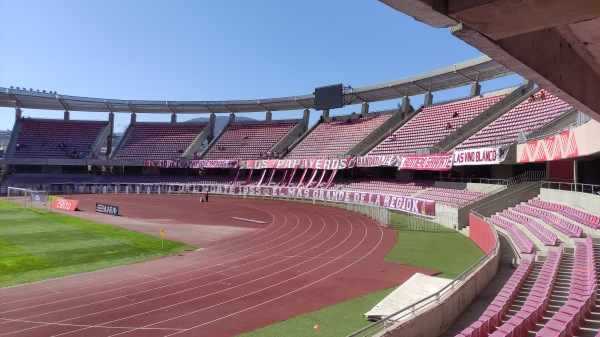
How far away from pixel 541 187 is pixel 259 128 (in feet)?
149

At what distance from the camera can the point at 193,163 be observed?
58.6 meters

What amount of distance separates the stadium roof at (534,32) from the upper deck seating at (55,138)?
65.1m

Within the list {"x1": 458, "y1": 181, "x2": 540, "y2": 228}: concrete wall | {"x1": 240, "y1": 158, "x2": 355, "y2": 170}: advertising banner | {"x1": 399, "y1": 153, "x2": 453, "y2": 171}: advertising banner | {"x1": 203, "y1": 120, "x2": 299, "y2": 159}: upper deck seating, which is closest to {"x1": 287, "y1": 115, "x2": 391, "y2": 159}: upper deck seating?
{"x1": 240, "y1": 158, "x2": 355, "y2": 170}: advertising banner

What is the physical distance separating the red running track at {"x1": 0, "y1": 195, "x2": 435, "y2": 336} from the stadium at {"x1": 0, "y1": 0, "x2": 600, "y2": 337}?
92 millimetres

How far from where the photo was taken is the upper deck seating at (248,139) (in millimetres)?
59531

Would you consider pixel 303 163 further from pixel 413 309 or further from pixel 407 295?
pixel 413 309

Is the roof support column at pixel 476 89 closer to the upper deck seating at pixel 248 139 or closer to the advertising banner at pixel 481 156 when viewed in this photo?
the advertising banner at pixel 481 156

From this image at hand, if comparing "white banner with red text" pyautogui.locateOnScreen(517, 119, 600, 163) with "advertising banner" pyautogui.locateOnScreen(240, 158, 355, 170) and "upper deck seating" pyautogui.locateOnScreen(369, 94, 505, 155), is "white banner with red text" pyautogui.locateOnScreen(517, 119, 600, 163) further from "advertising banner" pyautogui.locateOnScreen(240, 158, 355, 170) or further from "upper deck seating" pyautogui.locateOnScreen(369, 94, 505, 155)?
"advertising banner" pyautogui.locateOnScreen(240, 158, 355, 170)

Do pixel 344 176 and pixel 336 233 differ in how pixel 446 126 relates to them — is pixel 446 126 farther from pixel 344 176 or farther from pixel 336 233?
pixel 336 233

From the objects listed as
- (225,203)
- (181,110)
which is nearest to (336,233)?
(225,203)

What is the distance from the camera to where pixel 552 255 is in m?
13.5

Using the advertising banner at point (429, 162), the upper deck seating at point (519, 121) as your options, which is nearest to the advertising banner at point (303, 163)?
the advertising banner at point (429, 162)

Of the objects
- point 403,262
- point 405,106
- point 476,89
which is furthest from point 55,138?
point 403,262

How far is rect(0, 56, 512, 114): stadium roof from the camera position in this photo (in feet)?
144
